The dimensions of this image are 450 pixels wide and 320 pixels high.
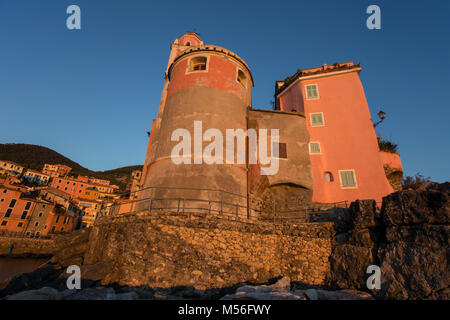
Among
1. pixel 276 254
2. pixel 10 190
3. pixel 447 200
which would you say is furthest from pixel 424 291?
pixel 10 190

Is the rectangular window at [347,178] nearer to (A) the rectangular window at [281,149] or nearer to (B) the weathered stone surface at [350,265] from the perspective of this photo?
(A) the rectangular window at [281,149]

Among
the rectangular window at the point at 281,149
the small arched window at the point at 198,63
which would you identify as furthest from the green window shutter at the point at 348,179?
the small arched window at the point at 198,63

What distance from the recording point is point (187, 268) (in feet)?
26.6

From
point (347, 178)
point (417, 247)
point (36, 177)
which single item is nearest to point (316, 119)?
point (347, 178)

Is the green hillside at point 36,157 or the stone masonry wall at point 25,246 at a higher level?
the green hillside at point 36,157

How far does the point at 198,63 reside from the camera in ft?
53.0

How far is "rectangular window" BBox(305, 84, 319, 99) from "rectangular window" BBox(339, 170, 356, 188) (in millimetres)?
6779

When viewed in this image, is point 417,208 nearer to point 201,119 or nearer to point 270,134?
point 270,134

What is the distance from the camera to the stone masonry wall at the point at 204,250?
26.3 feet

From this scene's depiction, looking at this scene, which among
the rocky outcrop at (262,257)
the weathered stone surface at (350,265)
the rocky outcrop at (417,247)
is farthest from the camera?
the weathered stone surface at (350,265)

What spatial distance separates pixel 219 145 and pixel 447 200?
9767 millimetres

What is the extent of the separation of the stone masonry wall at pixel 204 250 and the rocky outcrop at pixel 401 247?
969 mm

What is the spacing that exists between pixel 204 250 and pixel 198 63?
1327cm

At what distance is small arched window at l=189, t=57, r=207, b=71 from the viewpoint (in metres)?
15.8
